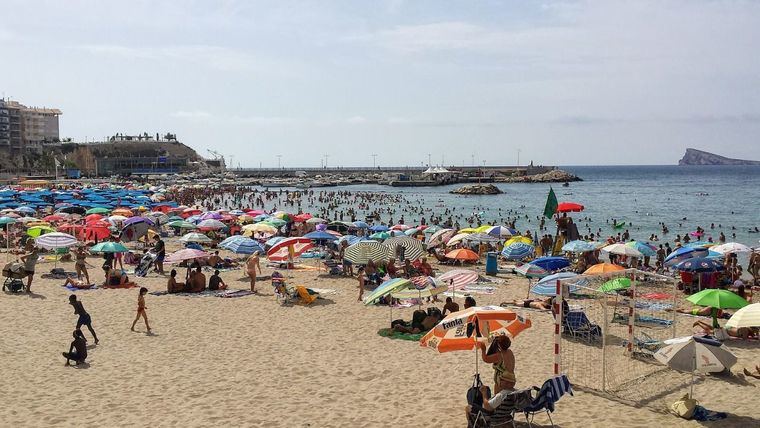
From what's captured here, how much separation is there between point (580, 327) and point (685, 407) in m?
3.75

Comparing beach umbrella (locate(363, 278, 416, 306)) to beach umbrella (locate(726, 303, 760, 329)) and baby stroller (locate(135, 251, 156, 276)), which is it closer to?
beach umbrella (locate(726, 303, 760, 329))

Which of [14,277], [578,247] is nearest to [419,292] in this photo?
[578,247]

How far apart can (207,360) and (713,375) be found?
7.86 m

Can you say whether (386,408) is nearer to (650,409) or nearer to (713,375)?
(650,409)

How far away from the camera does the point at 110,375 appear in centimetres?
958

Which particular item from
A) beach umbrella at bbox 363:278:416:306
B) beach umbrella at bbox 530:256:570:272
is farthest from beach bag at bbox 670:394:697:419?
beach umbrella at bbox 530:256:570:272

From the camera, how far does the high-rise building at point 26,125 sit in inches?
4653

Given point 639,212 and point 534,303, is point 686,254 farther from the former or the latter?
point 639,212

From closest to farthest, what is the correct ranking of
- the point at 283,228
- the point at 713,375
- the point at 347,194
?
1. the point at 713,375
2. the point at 283,228
3. the point at 347,194

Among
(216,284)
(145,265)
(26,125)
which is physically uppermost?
(26,125)

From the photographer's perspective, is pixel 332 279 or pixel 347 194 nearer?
pixel 332 279

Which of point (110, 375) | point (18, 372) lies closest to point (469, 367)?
point (110, 375)

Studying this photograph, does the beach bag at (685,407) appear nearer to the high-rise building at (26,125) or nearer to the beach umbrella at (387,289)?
the beach umbrella at (387,289)

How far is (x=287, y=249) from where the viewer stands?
18484mm
